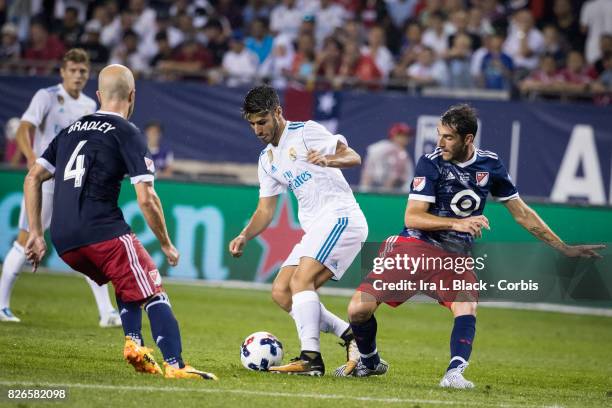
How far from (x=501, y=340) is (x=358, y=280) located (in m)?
3.82

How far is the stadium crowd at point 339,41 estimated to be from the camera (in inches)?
782

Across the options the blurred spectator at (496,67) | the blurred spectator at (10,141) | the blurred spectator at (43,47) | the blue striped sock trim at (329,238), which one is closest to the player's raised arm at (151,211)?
the blue striped sock trim at (329,238)

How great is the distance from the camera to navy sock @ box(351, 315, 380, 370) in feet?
28.6

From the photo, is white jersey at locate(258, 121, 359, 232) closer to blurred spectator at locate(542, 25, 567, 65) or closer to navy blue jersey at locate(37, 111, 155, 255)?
navy blue jersey at locate(37, 111, 155, 255)

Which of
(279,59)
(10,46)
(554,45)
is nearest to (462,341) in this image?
(554,45)

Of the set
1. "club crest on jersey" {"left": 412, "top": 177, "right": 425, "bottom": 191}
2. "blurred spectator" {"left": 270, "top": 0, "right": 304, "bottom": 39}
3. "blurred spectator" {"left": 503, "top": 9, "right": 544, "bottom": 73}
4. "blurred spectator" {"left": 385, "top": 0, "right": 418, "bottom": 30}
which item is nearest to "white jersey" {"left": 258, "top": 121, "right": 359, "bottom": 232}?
"club crest on jersey" {"left": 412, "top": 177, "right": 425, "bottom": 191}

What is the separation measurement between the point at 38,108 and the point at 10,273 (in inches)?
74.0

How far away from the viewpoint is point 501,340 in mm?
13070

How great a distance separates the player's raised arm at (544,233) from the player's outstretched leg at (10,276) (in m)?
5.87

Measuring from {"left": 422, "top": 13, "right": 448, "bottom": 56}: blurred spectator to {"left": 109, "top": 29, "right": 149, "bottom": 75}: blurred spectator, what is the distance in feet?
18.4

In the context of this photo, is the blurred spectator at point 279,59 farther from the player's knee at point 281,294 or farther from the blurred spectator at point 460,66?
the player's knee at point 281,294

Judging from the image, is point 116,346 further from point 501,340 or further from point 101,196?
point 501,340

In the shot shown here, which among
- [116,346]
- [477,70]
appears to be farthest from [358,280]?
[116,346]

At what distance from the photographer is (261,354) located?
8.91 m
